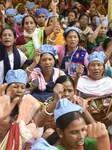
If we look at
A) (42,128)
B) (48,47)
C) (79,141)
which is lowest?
(42,128)

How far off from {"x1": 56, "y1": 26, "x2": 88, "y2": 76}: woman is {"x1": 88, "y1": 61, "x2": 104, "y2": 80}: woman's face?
0.44 m

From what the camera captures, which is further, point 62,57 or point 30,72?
point 62,57

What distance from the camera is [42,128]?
406cm

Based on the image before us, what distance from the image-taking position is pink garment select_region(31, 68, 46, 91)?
15.7ft

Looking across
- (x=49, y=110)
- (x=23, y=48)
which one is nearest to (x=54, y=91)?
(x=49, y=110)

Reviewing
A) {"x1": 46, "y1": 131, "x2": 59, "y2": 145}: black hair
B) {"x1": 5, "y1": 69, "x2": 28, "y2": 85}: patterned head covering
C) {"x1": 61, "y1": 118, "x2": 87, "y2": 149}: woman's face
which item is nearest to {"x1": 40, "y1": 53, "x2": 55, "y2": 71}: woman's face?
{"x1": 5, "y1": 69, "x2": 28, "y2": 85}: patterned head covering

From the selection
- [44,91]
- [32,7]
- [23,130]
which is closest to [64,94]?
[44,91]

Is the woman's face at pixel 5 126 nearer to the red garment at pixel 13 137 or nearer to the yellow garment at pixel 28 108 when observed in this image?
the red garment at pixel 13 137

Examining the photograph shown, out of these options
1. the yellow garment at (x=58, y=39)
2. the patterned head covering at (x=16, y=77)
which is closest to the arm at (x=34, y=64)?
the patterned head covering at (x=16, y=77)

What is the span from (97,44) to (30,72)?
2340mm

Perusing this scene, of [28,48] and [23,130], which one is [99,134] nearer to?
[23,130]

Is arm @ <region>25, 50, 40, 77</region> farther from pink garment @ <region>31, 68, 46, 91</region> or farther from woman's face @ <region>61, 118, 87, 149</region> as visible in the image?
woman's face @ <region>61, 118, 87, 149</region>

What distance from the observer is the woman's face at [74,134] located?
2.79 m

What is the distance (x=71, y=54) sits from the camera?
5.67m
